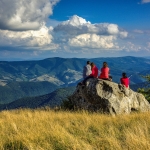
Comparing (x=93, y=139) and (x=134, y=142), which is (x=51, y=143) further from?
(x=134, y=142)

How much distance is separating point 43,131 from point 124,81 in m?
12.4

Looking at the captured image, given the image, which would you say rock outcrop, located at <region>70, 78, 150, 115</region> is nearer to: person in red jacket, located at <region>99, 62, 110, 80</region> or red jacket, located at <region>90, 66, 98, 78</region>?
person in red jacket, located at <region>99, 62, 110, 80</region>

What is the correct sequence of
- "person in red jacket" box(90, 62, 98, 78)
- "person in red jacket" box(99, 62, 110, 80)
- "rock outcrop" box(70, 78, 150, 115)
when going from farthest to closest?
"person in red jacket" box(90, 62, 98, 78) → "person in red jacket" box(99, 62, 110, 80) → "rock outcrop" box(70, 78, 150, 115)

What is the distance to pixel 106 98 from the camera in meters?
14.8

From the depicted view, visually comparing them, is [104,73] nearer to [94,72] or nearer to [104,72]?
[104,72]

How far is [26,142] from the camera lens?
6.79 metres

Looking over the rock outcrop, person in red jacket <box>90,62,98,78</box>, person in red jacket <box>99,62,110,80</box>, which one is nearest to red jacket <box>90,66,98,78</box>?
person in red jacket <box>90,62,98,78</box>

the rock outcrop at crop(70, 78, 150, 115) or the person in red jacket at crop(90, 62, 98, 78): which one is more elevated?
the person in red jacket at crop(90, 62, 98, 78)

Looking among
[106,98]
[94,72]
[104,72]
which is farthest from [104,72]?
[106,98]

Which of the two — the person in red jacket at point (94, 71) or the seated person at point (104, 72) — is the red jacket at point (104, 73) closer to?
the seated person at point (104, 72)

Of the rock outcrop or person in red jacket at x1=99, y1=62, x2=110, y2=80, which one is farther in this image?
person in red jacket at x1=99, y1=62, x2=110, y2=80

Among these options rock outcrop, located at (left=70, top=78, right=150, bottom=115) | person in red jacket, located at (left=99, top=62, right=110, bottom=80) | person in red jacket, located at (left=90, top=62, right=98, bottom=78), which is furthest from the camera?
person in red jacket, located at (left=90, top=62, right=98, bottom=78)

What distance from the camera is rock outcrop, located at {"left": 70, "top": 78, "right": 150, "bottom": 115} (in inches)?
578

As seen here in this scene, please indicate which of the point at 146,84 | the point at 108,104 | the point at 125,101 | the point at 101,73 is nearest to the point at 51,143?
the point at 108,104
